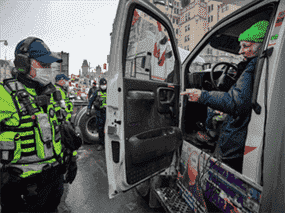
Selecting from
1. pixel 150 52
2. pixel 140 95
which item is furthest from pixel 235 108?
pixel 150 52

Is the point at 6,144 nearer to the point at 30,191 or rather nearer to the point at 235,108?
the point at 30,191

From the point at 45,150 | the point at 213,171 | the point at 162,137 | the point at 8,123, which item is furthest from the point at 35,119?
the point at 213,171

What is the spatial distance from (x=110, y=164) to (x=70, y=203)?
1608mm

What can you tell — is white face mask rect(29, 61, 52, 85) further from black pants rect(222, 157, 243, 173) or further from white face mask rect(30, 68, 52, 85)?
black pants rect(222, 157, 243, 173)

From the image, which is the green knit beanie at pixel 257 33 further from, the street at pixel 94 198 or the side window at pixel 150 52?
the street at pixel 94 198

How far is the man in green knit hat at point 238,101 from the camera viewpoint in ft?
4.46

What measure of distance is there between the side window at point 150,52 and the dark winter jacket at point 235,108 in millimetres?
789

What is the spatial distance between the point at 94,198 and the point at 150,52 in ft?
8.25

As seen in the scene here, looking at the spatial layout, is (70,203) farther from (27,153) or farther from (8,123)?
(8,123)

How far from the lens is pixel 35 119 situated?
150 centimetres

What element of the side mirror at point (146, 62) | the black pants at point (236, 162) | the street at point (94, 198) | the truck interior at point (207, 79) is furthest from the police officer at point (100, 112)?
the black pants at point (236, 162)

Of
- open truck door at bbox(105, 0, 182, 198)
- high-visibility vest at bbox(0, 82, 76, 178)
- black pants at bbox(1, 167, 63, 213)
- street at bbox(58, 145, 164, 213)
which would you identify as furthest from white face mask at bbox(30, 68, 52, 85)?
street at bbox(58, 145, 164, 213)

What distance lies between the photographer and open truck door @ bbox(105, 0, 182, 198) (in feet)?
4.50

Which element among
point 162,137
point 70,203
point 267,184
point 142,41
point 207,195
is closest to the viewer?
point 267,184
